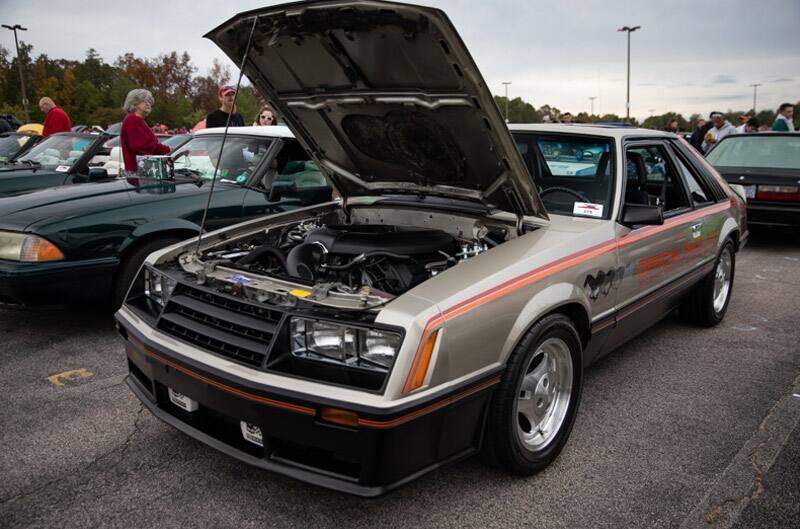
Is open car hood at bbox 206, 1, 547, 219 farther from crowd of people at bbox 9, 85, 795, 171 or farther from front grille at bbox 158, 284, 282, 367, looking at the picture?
front grille at bbox 158, 284, 282, 367

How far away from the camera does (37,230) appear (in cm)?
393

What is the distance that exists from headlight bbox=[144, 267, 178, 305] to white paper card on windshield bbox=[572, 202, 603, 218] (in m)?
A: 2.07

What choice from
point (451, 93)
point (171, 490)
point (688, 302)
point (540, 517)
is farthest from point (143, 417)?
point (688, 302)

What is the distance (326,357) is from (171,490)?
93 centimetres

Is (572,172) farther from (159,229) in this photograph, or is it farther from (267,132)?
(159,229)

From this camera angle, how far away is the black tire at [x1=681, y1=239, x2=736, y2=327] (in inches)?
174

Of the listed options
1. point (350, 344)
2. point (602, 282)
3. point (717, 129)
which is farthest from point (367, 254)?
point (717, 129)

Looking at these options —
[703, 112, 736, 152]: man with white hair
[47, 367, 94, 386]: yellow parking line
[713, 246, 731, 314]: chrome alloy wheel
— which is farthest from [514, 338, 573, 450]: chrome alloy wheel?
[703, 112, 736, 152]: man with white hair

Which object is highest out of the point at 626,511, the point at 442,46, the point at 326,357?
the point at 442,46

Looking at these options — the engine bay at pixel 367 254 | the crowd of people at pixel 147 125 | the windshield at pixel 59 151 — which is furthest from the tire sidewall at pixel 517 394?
the windshield at pixel 59 151

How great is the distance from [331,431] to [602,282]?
165 cm

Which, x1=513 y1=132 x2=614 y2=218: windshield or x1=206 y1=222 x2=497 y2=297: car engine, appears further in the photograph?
x1=513 y1=132 x2=614 y2=218: windshield

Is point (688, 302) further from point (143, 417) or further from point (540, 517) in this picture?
point (143, 417)

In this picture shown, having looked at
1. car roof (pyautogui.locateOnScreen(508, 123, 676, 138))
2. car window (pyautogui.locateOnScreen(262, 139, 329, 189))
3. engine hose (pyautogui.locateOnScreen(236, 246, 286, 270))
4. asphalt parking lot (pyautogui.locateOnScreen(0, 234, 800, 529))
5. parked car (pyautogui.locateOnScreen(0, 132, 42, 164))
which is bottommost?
asphalt parking lot (pyautogui.locateOnScreen(0, 234, 800, 529))
